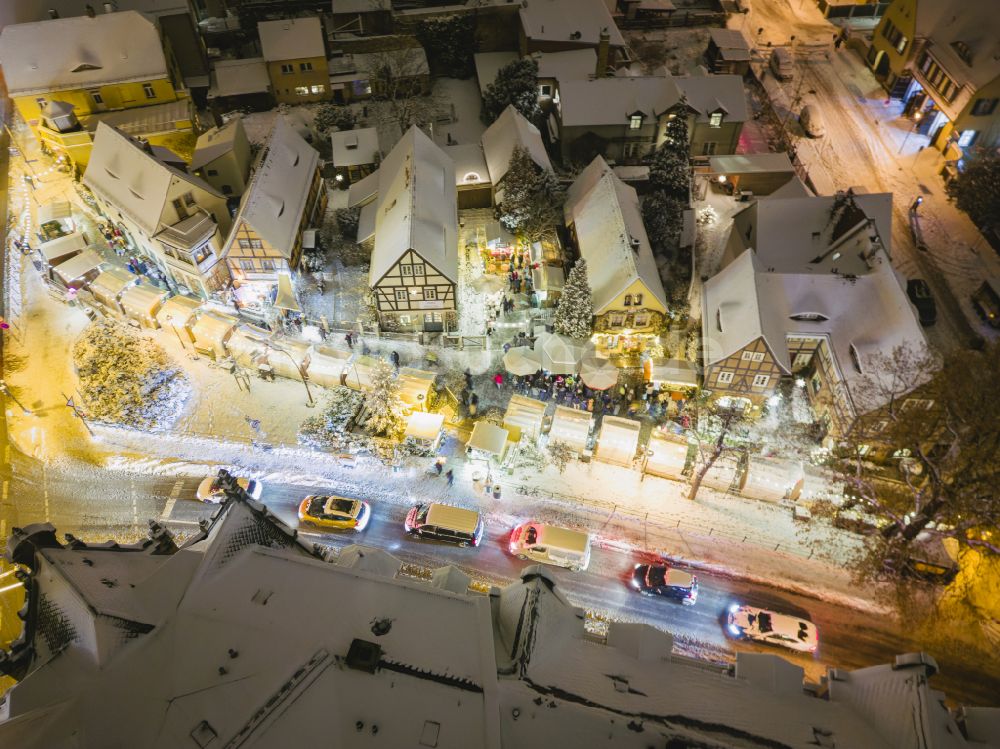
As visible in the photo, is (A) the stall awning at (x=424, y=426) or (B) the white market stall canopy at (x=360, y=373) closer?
(A) the stall awning at (x=424, y=426)

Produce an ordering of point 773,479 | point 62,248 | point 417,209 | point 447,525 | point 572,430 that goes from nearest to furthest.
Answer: point 447,525 → point 773,479 → point 572,430 → point 417,209 → point 62,248

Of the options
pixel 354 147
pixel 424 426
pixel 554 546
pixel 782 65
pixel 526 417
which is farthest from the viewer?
pixel 782 65

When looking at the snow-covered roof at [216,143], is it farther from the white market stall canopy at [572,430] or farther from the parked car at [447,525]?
the white market stall canopy at [572,430]

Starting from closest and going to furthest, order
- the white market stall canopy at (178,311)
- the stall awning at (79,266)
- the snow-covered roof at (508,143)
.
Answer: the white market stall canopy at (178,311)
the stall awning at (79,266)
the snow-covered roof at (508,143)

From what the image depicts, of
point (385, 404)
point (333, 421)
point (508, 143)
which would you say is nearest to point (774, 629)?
point (385, 404)

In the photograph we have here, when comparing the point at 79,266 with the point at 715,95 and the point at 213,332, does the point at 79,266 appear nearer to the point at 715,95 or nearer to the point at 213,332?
the point at 213,332

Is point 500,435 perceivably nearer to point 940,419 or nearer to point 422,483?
point 422,483

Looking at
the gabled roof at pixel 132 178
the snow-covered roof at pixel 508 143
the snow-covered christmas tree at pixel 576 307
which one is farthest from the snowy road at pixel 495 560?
the snow-covered roof at pixel 508 143

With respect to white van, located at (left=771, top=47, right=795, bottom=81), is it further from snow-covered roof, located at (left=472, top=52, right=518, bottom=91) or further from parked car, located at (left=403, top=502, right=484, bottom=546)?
parked car, located at (left=403, top=502, right=484, bottom=546)
